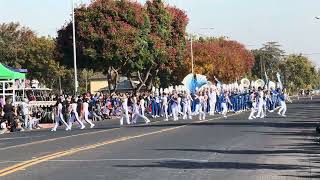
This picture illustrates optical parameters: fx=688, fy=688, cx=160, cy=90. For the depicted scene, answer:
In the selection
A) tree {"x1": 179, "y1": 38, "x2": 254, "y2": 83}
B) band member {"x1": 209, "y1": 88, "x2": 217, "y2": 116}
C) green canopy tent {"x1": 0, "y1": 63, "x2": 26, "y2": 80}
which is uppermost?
tree {"x1": 179, "y1": 38, "x2": 254, "y2": 83}

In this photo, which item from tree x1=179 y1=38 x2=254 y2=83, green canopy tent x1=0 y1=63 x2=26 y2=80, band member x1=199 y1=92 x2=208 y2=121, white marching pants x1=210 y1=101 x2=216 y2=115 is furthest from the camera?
tree x1=179 y1=38 x2=254 y2=83

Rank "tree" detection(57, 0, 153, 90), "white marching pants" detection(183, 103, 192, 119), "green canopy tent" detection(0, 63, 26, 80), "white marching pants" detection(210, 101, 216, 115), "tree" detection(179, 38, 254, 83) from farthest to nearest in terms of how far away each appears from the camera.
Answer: "tree" detection(179, 38, 254, 83), "tree" detection(57, 0, 153, 90), "white marching pants" detection(210, 101, 216, 115), "white marching pants" detection(183, 103, 192, 119), "green canopy tent" detection(0, 63, 26, 80)

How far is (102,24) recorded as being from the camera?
173 feet

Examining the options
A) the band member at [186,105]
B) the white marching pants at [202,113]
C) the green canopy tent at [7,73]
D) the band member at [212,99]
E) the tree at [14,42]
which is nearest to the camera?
the green canopy tent at [7,73]

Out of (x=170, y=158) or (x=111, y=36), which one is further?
(x=111, y=36)

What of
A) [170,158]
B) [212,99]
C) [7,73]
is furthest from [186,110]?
[170,158]

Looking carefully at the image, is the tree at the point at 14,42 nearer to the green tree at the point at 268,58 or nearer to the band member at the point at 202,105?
the band member at the point at 202,105

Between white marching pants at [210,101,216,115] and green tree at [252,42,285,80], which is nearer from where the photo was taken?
white marching pants at [210,101,216,115]

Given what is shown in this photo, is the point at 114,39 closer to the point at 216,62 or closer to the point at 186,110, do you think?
the point at 186,110

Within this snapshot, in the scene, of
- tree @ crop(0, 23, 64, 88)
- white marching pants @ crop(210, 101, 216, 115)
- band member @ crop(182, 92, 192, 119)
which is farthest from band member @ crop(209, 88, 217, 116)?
tree @ crop(0, 23, 64, 88)

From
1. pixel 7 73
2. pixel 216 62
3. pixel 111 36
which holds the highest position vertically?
pixel 111 36

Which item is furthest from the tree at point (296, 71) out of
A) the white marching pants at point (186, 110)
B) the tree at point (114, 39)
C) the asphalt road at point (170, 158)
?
the asphalt road at point (170, 158)

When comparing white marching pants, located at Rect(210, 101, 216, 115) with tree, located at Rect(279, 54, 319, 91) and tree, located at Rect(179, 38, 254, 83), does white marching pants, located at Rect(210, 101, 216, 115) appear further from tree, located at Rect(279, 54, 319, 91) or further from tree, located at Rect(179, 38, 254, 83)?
tree, located at Rect(279, 54, 319, 91)

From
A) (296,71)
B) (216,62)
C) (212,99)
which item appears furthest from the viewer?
(296,71)
